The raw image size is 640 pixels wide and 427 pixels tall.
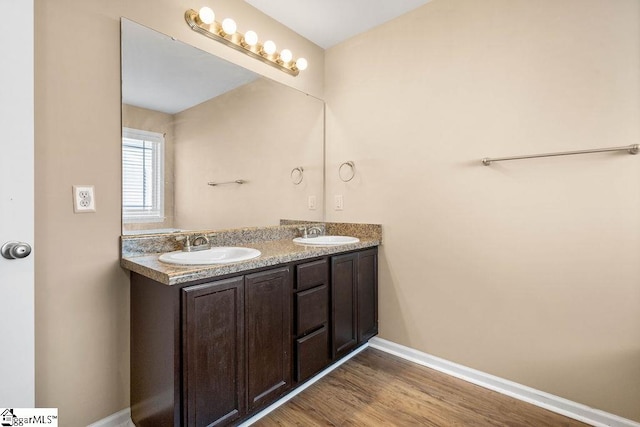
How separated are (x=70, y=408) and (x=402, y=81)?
101 inches

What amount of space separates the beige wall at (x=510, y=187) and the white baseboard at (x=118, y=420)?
→ 5.24ft

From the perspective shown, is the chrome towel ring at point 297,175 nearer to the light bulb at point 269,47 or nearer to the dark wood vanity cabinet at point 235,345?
the light bulb at point 269,47

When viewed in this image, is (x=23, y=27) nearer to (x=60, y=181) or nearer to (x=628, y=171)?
(x=60, y=181)

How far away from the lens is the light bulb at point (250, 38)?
6.20 feet

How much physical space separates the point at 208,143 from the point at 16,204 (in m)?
0.93

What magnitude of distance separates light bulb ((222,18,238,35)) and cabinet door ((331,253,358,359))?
4.81ft

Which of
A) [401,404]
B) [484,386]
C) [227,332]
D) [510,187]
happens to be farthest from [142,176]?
[484,386]

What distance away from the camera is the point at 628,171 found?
1392 mm

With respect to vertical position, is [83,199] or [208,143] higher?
[208,143]

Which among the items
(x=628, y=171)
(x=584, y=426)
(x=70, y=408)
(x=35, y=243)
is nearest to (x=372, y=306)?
(x=584, y=426)

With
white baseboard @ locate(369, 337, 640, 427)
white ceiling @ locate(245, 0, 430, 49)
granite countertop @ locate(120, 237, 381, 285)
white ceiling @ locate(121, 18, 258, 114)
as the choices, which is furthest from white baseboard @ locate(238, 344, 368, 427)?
white ceiling @ locate(245, 0, 430, 49)

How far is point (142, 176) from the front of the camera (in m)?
1.55

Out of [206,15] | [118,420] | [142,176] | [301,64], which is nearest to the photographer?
[118,420]

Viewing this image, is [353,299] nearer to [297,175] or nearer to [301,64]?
[297,175]
